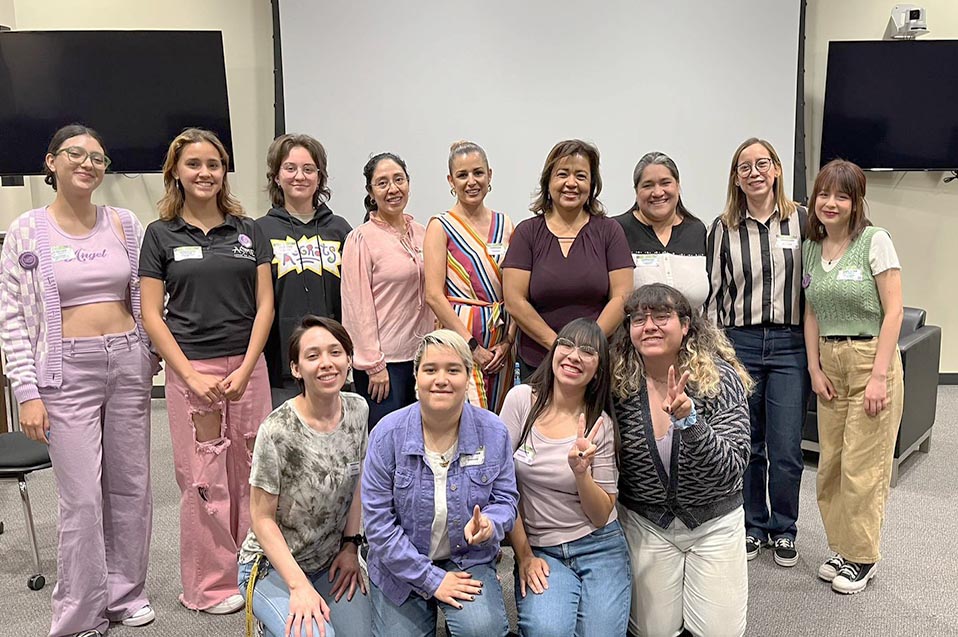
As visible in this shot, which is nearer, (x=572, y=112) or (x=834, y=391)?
(x=834, y=391)

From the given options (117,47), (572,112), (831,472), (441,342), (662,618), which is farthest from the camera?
(572,112)

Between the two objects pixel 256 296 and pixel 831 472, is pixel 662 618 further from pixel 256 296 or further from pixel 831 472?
pixel 256 296

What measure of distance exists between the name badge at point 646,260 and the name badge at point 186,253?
4.87 ft

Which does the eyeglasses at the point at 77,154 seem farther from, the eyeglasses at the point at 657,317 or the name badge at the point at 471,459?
the eyeglasses at the point at 657,317

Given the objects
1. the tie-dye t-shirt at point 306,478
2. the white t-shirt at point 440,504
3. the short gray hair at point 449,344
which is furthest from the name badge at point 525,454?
the tie-dye t-shirt at point 306,478

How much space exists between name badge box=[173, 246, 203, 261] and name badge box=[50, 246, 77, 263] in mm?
293

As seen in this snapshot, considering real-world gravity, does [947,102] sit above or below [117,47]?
below

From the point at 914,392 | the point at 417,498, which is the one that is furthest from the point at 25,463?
the point at 914,392

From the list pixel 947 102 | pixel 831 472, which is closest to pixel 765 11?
pixel 947 102

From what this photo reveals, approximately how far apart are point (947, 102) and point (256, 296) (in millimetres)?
4654

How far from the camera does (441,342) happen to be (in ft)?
6.52

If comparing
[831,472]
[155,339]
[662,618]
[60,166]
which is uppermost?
[60,166]

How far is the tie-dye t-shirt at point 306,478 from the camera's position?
202 centimetres

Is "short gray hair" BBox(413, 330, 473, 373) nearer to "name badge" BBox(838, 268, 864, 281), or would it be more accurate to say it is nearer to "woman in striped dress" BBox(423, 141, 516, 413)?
"woman in striped dress" BBox(423, 141, 516, 413)
